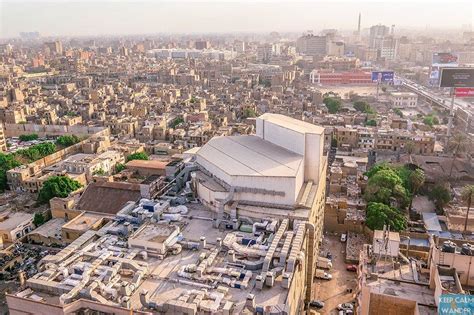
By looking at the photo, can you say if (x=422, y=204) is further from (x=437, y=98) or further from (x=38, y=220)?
(x=437, y=98)

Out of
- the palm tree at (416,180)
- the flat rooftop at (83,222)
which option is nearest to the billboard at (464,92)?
the palm tree at (416,180)

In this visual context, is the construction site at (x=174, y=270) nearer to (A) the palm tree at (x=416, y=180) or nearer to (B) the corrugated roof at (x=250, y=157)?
(B) the corrugated roof at (x=250, y=157)

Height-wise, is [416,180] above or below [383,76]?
below

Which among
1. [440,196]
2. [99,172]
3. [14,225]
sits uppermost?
[440,196]

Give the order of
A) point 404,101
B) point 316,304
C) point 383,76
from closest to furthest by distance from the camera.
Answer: point 316,304, point 404,101, point 383,76

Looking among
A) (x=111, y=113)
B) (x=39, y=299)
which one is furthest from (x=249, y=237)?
(x=111, y=113)

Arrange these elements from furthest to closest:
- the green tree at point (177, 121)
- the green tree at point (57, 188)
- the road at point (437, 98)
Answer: the road at point (437, 98), the green tree at point (177, 121), the green tree at point (57, 188)

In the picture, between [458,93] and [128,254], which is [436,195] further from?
[458,93]

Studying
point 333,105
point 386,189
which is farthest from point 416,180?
point 333,105
